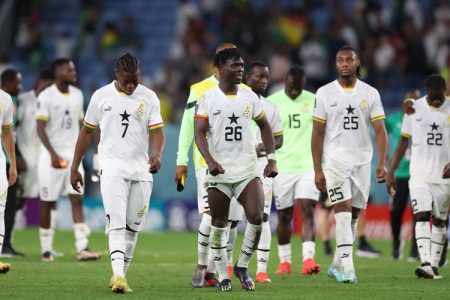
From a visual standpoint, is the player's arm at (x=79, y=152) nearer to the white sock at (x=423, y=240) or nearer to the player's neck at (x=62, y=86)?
the white sock at (x=423, y=240)

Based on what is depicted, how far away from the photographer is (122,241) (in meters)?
12.5

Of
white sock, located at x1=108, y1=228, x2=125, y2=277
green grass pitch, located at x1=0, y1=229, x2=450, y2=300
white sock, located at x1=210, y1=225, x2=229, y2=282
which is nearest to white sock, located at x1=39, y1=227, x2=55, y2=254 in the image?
green grass pitch, located at x1=0, y1=229, x2=450, y2=300

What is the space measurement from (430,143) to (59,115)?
5.95 meters

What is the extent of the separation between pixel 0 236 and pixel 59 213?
43.1ft

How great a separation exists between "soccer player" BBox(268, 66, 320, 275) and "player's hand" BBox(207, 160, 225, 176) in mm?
3794

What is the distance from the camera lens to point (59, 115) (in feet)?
58.2

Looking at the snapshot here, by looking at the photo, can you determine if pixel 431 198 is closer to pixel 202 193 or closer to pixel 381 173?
pixel 381 173

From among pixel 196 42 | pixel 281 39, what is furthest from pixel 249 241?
pixel 196 42

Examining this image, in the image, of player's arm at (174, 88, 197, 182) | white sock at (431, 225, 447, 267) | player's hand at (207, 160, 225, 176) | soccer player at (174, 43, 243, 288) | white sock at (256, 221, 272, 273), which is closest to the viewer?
player's hand at (207, 160, 225, 176)

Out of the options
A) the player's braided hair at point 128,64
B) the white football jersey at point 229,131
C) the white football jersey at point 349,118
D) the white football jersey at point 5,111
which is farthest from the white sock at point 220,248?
the white football jersey at point 5,111

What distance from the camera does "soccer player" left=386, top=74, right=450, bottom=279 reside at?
15.0 m

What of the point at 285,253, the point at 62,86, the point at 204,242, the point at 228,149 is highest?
the point at 62,86

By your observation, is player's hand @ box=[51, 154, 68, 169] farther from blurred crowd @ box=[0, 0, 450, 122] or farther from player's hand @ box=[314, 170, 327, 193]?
blurred crowd @ box=[0, 0, 450, 122]

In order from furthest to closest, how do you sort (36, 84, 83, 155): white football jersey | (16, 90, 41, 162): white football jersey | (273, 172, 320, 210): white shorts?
(16, 90, 41, 162): white football jersey → (36, 84, 83, 155): white football jersey → (273, 172, 320, 210): white shorts
